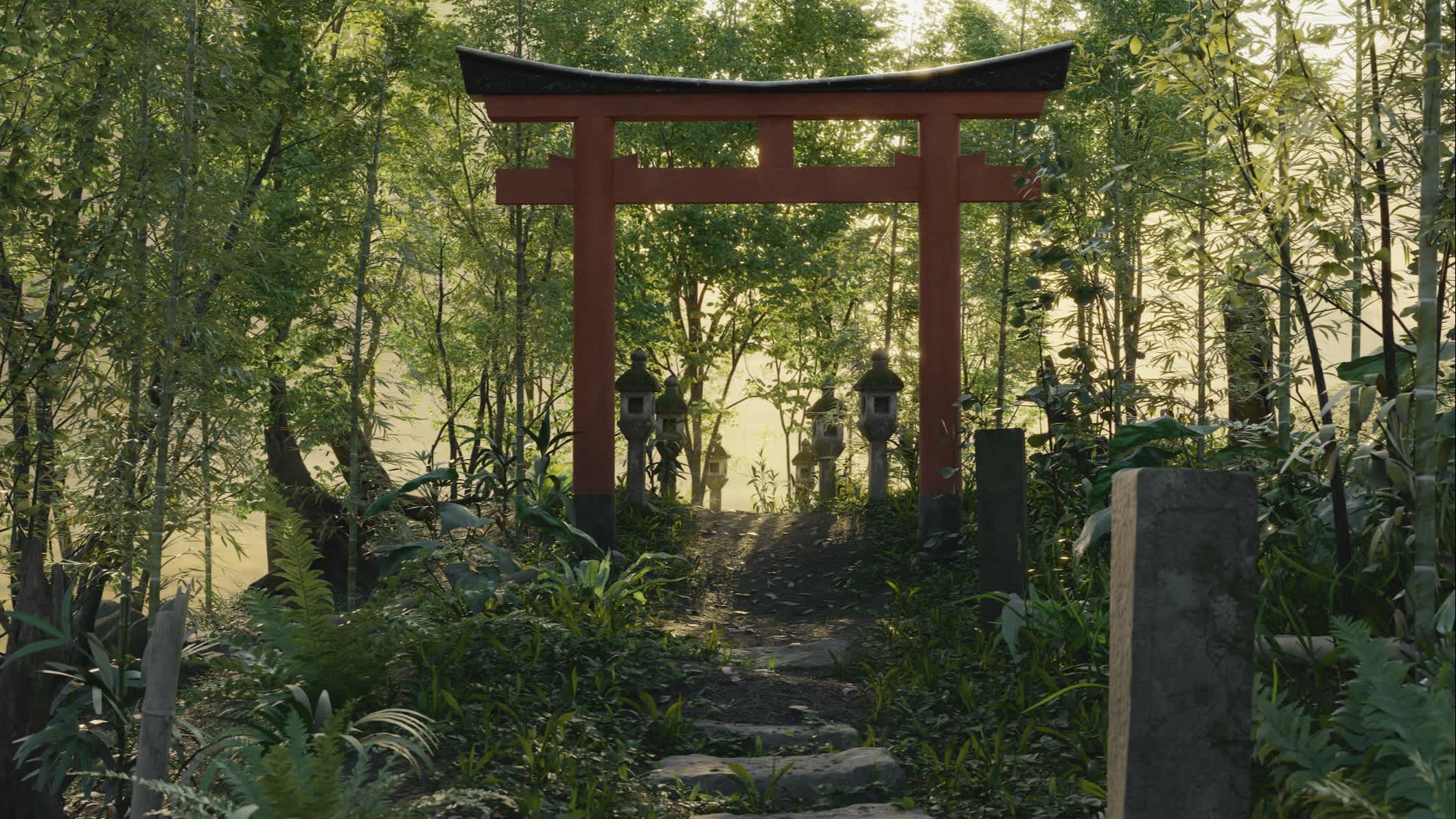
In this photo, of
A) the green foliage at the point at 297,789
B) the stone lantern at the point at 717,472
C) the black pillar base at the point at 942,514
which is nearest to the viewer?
the green foliage at the point at 297,789

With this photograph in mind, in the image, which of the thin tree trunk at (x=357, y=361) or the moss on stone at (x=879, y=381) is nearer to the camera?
the thin tree trunk at (x=357, y=361)

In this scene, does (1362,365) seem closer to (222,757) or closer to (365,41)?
(222,757)

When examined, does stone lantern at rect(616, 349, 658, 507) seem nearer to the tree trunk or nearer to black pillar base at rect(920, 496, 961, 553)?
black pillar base at rect(920, 496, 961, 553)

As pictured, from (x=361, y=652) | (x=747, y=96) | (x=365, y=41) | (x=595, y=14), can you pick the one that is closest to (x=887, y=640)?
(x=361, y=652)

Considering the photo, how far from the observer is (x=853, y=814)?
3170 millimetres

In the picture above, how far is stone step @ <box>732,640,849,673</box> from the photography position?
4902mm

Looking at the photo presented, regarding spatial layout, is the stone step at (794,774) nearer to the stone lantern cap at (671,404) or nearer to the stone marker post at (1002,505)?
the stone marker post at (1002,505)

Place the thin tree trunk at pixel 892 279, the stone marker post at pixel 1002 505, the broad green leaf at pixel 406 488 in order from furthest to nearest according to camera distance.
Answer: the thin tree trunk at pixel 892 279 < the broad green leaf at pixel 406 488 < the stone marker post at pixel 1002 505

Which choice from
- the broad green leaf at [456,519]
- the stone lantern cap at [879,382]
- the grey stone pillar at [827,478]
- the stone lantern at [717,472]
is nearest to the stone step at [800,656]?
the broad green leaf at [456,519]

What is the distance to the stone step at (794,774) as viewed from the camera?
3.40m

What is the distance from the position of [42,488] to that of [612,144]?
3.70m

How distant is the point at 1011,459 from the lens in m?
4.52

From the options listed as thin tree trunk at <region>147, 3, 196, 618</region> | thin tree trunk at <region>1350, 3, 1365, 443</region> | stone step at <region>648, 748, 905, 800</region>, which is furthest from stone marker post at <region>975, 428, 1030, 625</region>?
thin tree trunk at <region>147, 3, 196, 618</region>

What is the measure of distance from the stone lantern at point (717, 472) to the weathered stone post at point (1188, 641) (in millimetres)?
11454
